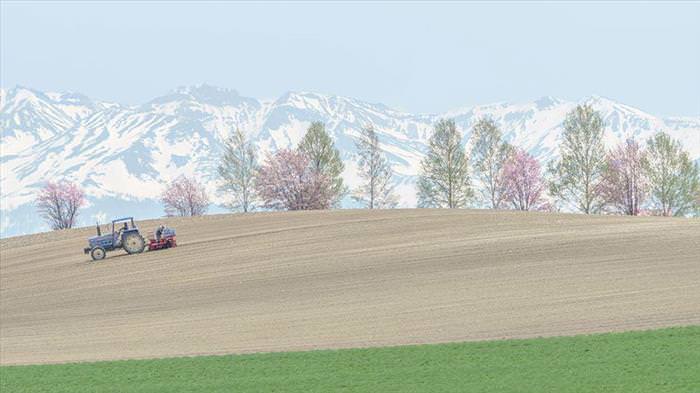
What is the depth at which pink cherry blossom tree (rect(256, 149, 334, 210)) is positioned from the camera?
112 meters

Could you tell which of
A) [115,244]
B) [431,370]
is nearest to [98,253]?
[115,244]

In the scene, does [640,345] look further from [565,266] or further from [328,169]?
[328,169]

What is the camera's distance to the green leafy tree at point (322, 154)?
370 feet

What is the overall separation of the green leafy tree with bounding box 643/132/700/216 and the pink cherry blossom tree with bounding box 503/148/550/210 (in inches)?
623

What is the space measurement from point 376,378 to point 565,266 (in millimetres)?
18790

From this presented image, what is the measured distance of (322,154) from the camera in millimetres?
113375


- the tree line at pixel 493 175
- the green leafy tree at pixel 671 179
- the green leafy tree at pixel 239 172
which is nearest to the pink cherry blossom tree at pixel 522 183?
the tree line at pixel 493 175

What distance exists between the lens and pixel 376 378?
24547mm

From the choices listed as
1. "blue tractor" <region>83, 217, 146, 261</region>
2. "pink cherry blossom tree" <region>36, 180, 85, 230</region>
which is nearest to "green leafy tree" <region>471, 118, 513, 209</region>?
"pink cherry blossom tree" <region>36, 180, 85, 230</region>

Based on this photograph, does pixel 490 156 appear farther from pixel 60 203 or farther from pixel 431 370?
pixel 431 370

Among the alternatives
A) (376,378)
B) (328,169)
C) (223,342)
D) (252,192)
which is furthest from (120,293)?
(252,192)

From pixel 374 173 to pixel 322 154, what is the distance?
10219 millimetres

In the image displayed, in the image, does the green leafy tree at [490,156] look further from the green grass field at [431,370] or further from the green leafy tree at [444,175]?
the green grass field at [431,370]

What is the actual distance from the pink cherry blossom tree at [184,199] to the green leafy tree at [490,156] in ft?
142
